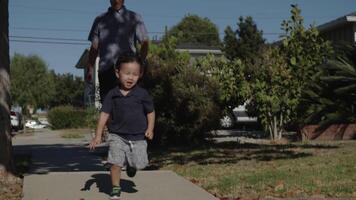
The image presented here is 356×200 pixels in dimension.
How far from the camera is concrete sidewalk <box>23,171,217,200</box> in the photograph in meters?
5.34

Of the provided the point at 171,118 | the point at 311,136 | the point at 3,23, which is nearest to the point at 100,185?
the point at 3,23

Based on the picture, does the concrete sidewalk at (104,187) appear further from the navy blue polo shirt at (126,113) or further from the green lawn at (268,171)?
the navy blue polo shirt at (126,113)

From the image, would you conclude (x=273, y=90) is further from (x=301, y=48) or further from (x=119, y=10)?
(x=119, y=10)

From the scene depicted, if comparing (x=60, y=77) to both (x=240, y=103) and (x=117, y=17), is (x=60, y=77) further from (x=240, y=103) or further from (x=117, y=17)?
(x=117, y=17)

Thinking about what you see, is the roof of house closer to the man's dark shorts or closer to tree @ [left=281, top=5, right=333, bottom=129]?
tree @ [left=281, top=5, right=333, bottom=129]

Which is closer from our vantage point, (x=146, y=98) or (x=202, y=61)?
(x=146, y=98)

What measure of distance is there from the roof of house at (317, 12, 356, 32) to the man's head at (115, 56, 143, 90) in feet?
58.6

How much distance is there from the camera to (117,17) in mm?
6395

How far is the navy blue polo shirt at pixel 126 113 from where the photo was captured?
5.11 metres

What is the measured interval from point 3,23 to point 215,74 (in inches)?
322

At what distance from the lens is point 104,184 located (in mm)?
5898

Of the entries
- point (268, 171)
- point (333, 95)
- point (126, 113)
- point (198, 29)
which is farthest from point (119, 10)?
point (198, 29)

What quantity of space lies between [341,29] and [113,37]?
725 inches

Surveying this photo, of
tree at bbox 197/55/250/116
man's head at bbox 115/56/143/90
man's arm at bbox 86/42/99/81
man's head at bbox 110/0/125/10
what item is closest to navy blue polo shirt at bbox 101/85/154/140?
man's head at bbox 115/56/143/90
